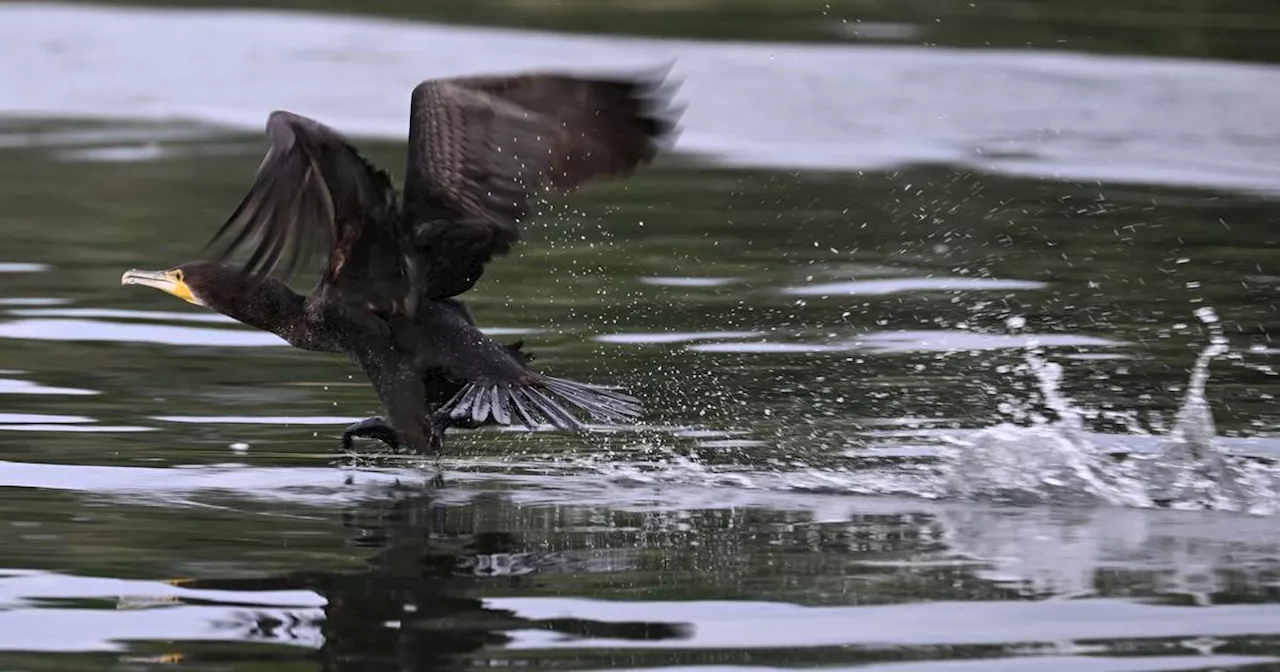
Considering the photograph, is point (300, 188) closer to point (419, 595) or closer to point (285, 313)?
point (285, 313)

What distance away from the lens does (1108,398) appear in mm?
8109

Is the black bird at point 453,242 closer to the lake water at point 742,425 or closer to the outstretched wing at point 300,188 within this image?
the outstretched wing at point 300,188

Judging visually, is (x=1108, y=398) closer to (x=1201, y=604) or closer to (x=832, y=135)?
(x=1201, y=604)

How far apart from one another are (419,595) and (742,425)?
229 cm

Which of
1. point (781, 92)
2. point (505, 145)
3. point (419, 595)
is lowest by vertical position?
point (419, 595)

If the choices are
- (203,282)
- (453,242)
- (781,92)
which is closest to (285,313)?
(203,282)

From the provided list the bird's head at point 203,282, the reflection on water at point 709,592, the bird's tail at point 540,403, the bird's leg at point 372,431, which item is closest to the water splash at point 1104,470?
the reflection on water at point 709,592

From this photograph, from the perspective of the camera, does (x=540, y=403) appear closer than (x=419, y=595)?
No

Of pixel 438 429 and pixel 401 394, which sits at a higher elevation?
pixel 401 394

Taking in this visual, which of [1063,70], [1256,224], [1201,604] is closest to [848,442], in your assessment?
[1201,604]

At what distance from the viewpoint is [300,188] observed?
21.9ft

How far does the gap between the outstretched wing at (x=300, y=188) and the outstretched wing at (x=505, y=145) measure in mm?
412

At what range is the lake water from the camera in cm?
553

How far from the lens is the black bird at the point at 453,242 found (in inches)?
281
